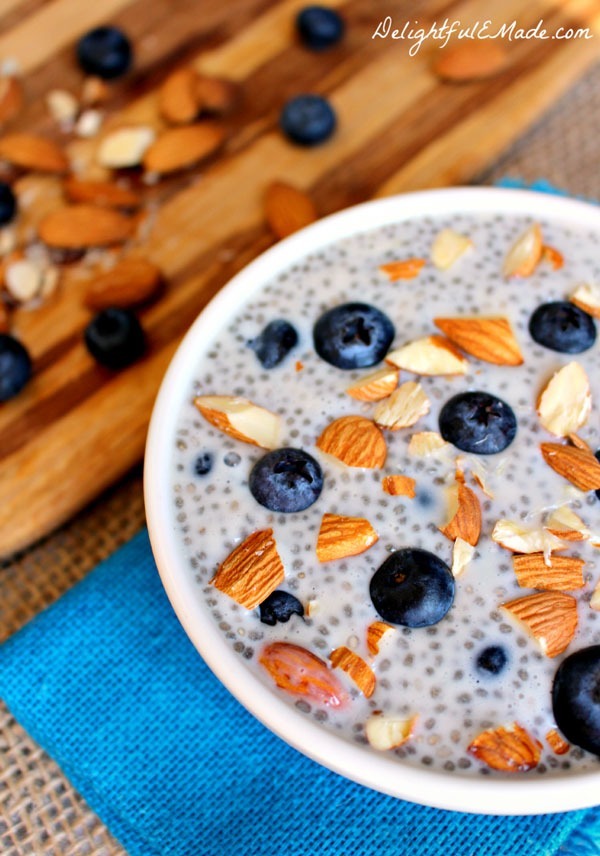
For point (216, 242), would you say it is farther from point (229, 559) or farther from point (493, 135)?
point (229, 559)

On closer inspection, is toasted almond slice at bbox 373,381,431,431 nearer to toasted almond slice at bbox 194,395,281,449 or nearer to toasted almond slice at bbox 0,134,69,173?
toasted almond slice at bbox 194,395,281,449

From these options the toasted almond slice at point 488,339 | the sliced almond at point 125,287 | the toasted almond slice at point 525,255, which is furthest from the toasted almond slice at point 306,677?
the sliced almond at point 125,287

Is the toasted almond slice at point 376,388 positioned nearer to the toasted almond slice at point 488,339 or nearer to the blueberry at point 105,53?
the toasted almond slice at point 488,339

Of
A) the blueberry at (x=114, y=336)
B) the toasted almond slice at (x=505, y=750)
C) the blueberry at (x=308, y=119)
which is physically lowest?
the toasted almond slice at (x=505, y=750)

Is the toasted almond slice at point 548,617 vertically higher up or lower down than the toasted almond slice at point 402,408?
lower down

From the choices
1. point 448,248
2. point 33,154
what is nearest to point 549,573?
point 448,248

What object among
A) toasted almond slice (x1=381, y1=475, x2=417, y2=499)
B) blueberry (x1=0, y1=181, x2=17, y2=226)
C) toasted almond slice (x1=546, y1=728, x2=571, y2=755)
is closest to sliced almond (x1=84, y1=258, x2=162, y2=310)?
blueberry (x1=0, y1=181, x2=17, y2=226)

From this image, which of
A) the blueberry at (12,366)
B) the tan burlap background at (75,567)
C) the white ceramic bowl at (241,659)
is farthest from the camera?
the blueberry at (12,366)

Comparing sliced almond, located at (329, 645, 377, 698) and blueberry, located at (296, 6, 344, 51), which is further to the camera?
blueberry, located at (296, 6, 344, 51)
